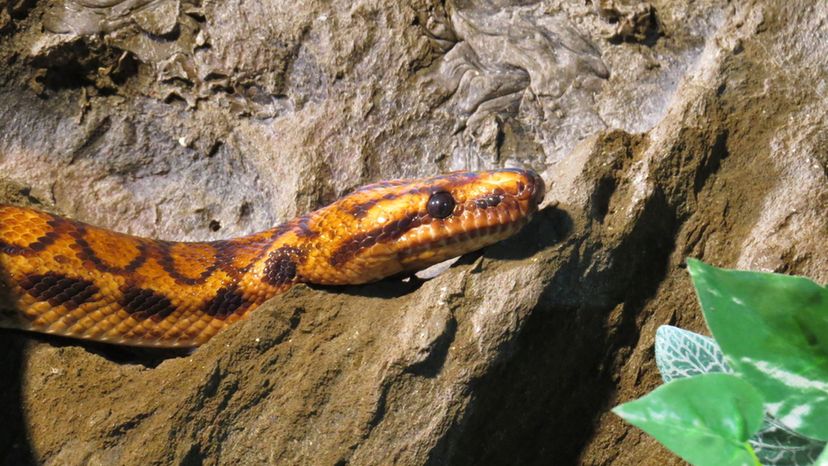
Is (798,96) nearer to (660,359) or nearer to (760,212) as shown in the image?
(760,212)

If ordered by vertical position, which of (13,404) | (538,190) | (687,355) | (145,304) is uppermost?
(687,355)

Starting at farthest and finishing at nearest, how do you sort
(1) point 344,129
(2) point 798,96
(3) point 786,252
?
1. (1) point 344,129
2. (2) point 798,96
3. (3) point 786,252

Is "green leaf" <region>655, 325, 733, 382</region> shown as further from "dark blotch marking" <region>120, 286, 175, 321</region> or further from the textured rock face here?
"dark blotch marking" <region>120, 286, 175, 321</region>

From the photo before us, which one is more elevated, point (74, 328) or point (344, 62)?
point (344, 62)

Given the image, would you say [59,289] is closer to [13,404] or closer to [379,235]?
[13,404]

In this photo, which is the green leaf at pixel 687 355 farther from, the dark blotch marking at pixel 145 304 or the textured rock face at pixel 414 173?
the dark blotch marking at pixel 145 304

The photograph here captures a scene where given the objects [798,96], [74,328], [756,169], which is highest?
[798,96]

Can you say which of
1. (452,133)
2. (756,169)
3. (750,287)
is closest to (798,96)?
(756,169)

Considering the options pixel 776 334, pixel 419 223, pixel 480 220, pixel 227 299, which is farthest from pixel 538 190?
pixel 776 334
